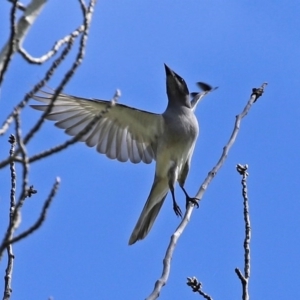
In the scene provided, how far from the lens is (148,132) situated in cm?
→ 870

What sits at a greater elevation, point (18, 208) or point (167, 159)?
point (167, 159)

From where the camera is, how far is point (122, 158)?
8750 mm

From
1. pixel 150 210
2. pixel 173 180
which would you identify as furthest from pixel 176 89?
pixel 150 210

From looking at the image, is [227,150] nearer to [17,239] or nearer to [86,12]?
[86,12]

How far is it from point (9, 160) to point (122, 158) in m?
6.24

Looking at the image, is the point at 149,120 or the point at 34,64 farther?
the point at 149,120

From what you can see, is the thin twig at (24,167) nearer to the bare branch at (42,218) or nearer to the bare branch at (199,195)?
the bare branch at (42,218)

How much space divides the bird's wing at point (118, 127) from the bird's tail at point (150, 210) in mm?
707

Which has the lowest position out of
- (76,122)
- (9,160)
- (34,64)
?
(9,160)

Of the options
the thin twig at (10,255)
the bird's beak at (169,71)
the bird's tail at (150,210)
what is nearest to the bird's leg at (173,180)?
the bird's tail at (150,210)

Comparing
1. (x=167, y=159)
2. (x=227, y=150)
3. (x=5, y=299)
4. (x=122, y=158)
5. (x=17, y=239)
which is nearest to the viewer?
(x=17, y=239)

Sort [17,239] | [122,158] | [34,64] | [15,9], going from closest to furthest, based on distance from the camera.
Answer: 1. [17,239]
2. [15,9]
3. [34,64]
4. [122,158]

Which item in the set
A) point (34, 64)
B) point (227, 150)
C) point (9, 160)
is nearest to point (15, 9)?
point (34, 64)

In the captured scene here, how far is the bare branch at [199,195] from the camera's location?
3.66 metres
